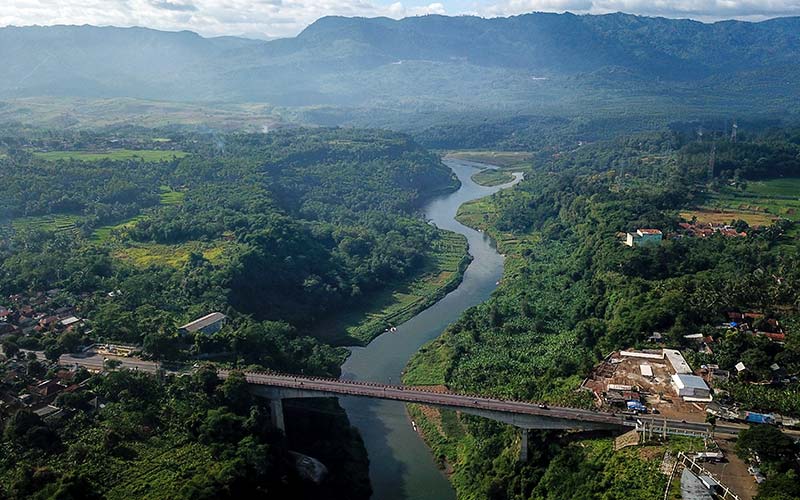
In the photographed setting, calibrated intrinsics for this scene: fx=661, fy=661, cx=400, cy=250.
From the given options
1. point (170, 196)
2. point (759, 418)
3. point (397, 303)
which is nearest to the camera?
point (759, 418)

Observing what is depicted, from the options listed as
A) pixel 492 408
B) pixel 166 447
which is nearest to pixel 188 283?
pixel 166 447

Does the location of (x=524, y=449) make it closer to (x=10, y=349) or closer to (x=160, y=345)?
(x=160, y=345)

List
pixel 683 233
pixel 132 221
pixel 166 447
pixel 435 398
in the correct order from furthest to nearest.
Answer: pixel 132 221, pixel 683 233, pixel 435 398, pixel 166 447

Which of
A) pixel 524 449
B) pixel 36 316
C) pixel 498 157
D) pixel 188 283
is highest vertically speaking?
pixel 36 316

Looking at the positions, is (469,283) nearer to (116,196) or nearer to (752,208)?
(752,208)

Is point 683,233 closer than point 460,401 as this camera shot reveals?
No

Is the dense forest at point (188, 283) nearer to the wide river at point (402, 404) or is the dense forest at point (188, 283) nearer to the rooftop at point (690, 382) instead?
the wide river at point (402, 404)

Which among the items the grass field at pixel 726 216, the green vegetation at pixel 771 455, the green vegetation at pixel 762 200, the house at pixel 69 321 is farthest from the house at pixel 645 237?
the house at pixel 69 321

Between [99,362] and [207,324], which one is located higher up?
[99,362]
